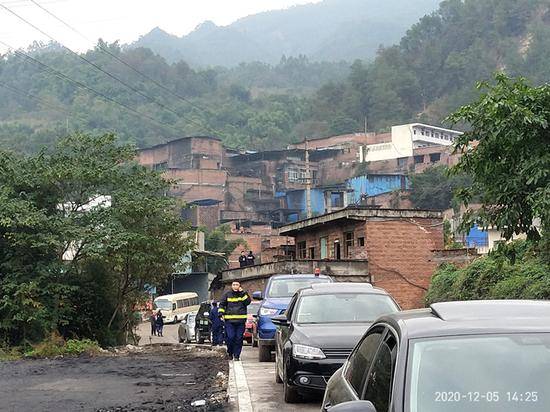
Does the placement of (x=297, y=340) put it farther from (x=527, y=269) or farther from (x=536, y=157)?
(x=527, y=269)

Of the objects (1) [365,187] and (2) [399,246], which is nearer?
(2) [399,246]

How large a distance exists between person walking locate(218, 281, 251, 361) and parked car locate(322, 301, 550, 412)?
37.5 feet

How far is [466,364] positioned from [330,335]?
622 centimetres

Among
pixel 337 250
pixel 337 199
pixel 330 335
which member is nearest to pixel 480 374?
pixel 330 335

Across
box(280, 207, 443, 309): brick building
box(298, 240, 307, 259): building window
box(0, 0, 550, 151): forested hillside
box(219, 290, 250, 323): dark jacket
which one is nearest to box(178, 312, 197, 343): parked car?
box(280, 207, 443, 309): brick building

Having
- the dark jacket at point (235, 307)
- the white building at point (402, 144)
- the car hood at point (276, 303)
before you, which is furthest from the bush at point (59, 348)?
the white building at point (402, 144)

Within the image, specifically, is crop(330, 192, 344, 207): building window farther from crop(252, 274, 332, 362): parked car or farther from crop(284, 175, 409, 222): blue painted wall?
crop(252, 274, 332, 362): parked car

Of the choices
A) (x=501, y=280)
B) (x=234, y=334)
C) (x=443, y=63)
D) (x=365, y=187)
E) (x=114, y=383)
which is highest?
(x=443, y=63)

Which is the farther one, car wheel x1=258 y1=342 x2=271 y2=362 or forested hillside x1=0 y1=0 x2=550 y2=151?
forested hillside x1=0 y1=0 x2=550 y2=151

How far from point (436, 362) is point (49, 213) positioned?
77.3ft

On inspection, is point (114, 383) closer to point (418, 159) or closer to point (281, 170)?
point (418, 159)

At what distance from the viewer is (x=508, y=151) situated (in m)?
11.7

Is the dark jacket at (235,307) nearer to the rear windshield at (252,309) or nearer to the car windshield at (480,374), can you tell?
the rear windshield at (252,309)

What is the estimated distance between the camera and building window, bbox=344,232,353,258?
143 feet
